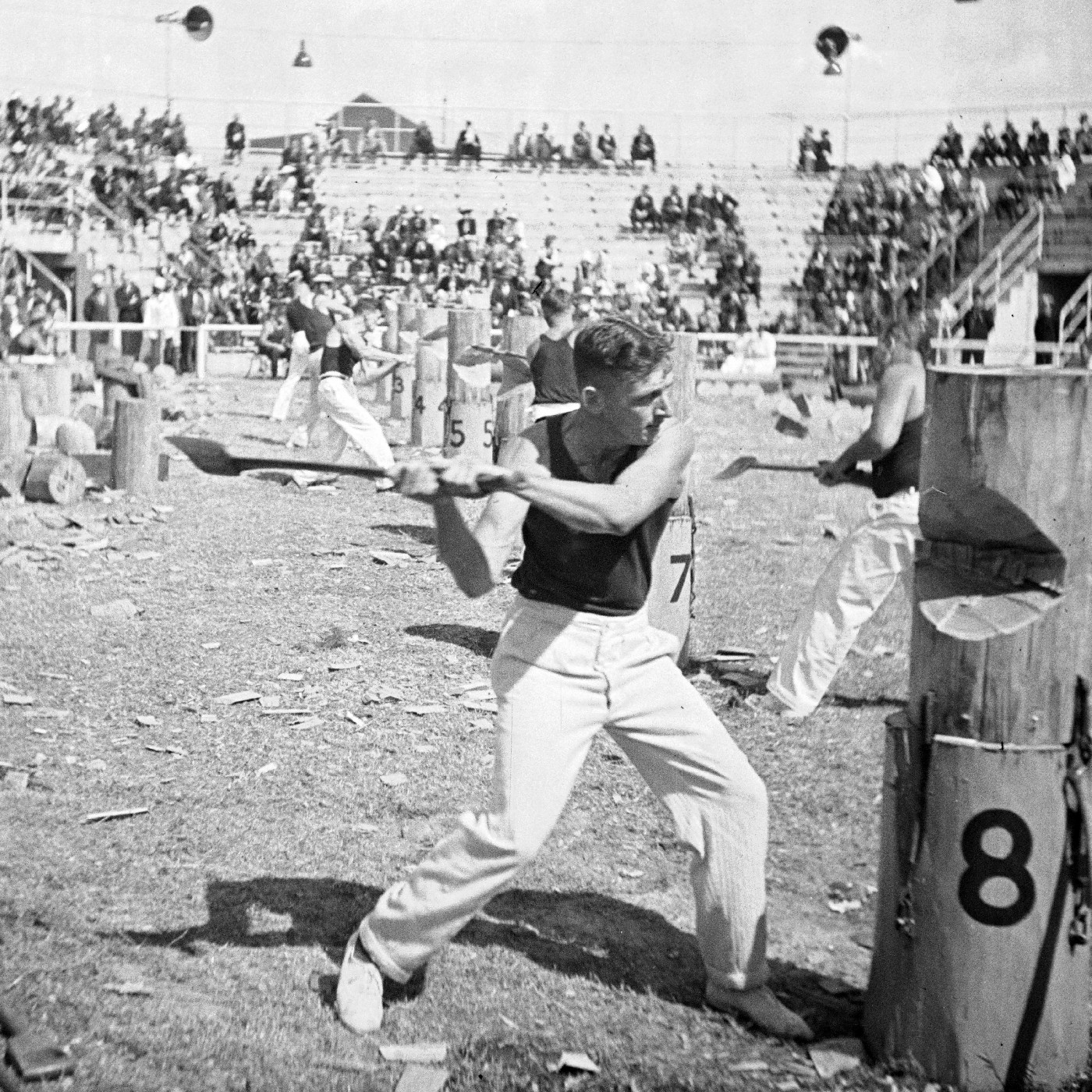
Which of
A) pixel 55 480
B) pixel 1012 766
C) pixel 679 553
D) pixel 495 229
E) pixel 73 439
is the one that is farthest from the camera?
pixel 495 229

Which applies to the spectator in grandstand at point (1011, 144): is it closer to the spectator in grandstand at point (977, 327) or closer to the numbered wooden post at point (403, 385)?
the spectator in grandstand at point (977, 327)

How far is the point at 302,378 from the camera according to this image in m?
19.8

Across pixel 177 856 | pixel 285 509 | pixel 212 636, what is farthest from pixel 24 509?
pixel 177 856

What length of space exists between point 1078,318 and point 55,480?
19.3 metres

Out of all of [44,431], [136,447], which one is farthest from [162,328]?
[136,447]

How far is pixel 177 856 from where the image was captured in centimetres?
638

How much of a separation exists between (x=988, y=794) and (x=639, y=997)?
133cm

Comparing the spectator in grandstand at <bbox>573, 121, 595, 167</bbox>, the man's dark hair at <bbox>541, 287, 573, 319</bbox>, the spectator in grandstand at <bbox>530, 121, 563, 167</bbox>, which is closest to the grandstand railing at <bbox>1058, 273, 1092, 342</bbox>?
the spectator in grandstand at <bbox>573, 121, 595, 167</bbox>

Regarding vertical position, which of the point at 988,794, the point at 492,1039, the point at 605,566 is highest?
the point at 605,566

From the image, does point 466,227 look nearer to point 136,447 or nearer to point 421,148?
point 421,148

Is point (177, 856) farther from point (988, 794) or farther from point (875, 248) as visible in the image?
point (875, 248)

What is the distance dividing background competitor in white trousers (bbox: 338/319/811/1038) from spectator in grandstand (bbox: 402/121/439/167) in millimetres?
39646

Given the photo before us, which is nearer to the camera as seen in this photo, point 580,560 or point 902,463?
point 580,560

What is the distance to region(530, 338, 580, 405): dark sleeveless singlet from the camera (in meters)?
11.7
